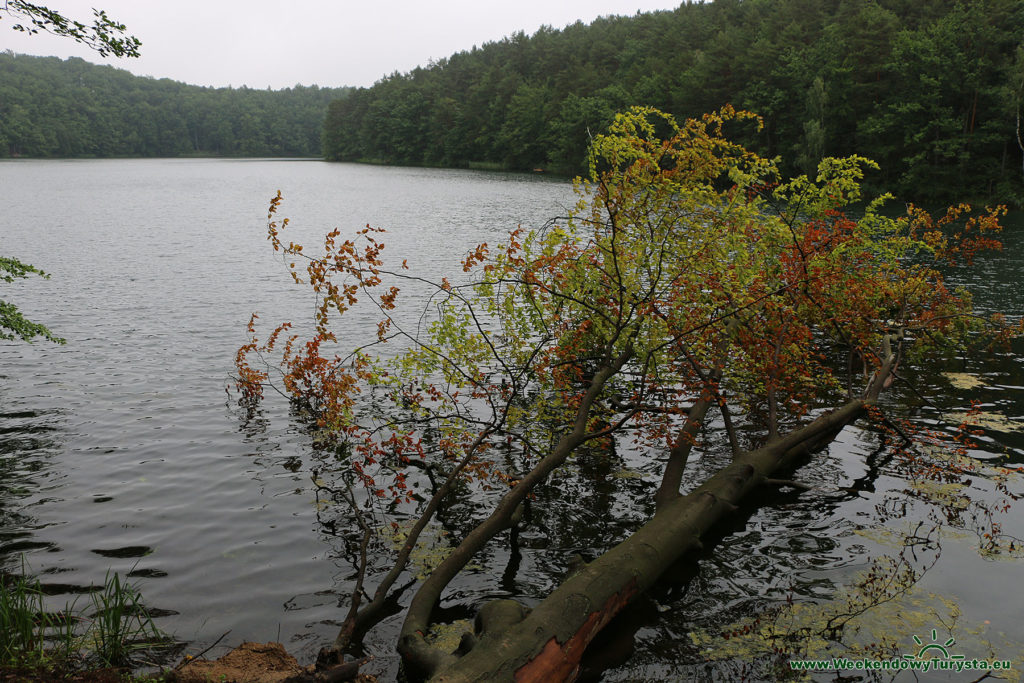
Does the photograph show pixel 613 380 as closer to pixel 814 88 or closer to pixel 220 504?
pixel 220 504

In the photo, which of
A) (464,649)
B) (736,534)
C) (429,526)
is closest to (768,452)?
(736,534)

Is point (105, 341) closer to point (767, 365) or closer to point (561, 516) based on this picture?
point (561, 516)

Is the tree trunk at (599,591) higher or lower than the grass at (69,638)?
higher

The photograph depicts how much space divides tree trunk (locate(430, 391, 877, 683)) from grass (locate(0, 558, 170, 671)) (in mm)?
3519

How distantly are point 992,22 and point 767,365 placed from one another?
69.0 m

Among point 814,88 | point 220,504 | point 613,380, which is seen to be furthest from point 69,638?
point 814,88

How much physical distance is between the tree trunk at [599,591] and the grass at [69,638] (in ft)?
11.5

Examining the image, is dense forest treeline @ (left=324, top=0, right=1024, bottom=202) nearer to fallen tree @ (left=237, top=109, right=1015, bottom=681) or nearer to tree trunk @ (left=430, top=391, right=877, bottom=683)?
fallen tree @ (left=237, top=109, right=1015, bottom=681)

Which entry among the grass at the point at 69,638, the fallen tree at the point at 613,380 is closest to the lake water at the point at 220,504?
the grass at the point at 69,638

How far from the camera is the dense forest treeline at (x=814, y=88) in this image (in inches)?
2409

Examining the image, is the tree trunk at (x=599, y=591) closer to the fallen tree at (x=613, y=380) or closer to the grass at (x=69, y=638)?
the fallen tree at (x=613, y=380)

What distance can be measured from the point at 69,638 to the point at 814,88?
258ft

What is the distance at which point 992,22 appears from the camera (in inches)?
2447

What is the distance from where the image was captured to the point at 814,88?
70562 millimetres
